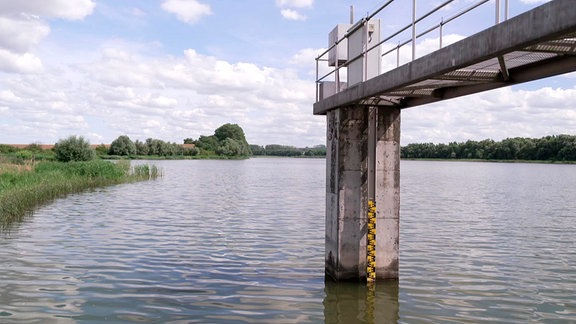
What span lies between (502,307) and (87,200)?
23697 millimetres

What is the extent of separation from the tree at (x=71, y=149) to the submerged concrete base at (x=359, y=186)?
40124 mm

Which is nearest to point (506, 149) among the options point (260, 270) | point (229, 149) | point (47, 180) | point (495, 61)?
point (229, 149)

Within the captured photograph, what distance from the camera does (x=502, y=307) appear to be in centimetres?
994

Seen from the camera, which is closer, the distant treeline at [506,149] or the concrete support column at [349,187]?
the concrete support column at [349,187]

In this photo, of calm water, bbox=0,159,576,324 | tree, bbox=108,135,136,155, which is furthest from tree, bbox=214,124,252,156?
calm water, bbox=0,159,576,324

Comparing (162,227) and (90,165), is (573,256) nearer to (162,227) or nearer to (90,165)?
(162,227)

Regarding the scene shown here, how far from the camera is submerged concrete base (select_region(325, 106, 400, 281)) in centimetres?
1051

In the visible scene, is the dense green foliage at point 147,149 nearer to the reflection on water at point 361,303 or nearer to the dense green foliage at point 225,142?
the dense green foliage at point 225,142

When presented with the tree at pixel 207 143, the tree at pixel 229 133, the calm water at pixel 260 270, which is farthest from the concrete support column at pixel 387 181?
the tree at pixel 229 133

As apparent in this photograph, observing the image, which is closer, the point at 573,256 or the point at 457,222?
the point at 573,256

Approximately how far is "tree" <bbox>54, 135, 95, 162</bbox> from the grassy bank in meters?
4.64

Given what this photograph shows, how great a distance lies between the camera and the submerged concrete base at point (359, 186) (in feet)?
34.5

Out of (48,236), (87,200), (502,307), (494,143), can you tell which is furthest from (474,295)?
(494,143)

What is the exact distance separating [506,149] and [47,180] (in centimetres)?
11011
